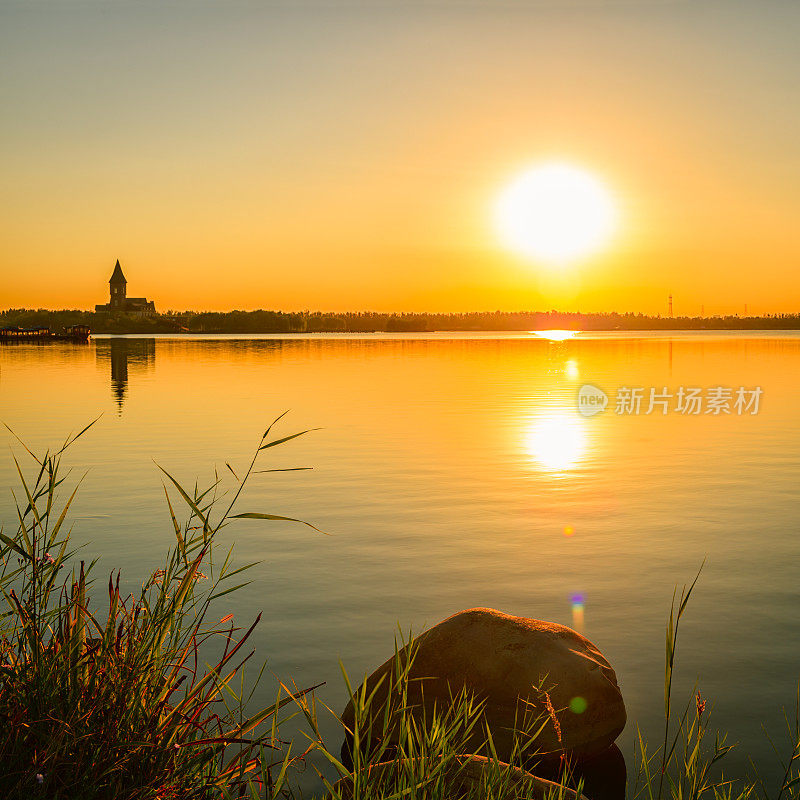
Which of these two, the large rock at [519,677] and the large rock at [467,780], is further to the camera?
the large rock at [519,677]

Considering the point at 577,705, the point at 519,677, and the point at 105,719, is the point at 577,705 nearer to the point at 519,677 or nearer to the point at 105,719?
the point at 519,677

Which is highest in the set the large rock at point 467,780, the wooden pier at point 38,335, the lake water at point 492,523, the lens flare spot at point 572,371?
the wooden pier at point 38,335

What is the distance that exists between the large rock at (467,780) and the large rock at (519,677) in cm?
121

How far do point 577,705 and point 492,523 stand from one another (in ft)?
26.8

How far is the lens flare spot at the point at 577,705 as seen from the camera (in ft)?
23.9

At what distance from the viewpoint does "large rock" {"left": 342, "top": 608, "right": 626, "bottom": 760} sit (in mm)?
7258

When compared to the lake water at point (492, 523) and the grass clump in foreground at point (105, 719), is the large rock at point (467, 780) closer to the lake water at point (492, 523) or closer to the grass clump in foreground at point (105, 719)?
the grass clump in foreground at point (105, 719)

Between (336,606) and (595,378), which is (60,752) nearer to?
(336,606)

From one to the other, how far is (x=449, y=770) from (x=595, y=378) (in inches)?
1959

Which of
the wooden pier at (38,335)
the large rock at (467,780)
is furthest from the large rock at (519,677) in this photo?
the wooden pier at (38,335)

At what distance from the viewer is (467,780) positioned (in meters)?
5.66

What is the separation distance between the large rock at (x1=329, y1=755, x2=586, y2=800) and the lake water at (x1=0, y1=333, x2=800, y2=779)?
2.35 metres

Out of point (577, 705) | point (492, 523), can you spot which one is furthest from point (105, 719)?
point (492, 523)

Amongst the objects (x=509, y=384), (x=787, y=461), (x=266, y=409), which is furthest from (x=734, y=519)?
(x=509, y=384)
